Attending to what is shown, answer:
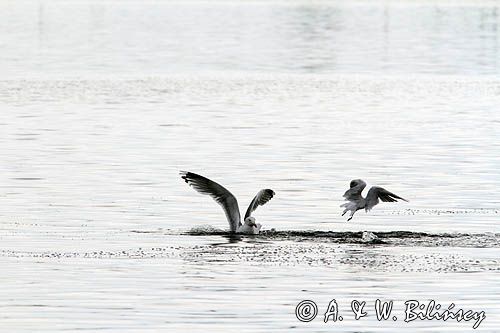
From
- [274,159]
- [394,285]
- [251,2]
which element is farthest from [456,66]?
[251,2]

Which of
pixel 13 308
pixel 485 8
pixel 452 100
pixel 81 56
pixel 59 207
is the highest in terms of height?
pixel 485 8

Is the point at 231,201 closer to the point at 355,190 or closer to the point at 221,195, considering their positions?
the point at 221,195

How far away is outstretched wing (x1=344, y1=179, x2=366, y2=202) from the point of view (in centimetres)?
2480

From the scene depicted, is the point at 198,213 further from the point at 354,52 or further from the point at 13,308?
the point at 354,52

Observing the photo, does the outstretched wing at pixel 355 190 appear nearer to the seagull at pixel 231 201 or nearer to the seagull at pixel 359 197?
the seagull at pixel 359 197

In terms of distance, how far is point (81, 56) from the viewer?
3108 inches

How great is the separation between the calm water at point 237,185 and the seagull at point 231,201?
11.7 inches

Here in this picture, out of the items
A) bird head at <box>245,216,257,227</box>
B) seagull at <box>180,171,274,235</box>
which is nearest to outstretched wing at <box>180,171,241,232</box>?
seagull at <box>180,171,274,235</box>

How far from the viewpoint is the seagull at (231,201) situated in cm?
2431

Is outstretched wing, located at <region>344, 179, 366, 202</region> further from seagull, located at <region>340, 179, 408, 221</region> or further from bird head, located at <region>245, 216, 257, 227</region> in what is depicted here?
bird head, located at <region>245, 216, 257, 227</region>

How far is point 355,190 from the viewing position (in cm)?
2484

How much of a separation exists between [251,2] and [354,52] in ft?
331

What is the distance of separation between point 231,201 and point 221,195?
A: 0.17 metres

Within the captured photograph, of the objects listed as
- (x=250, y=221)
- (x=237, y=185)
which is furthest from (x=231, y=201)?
(x=237, y=185)
